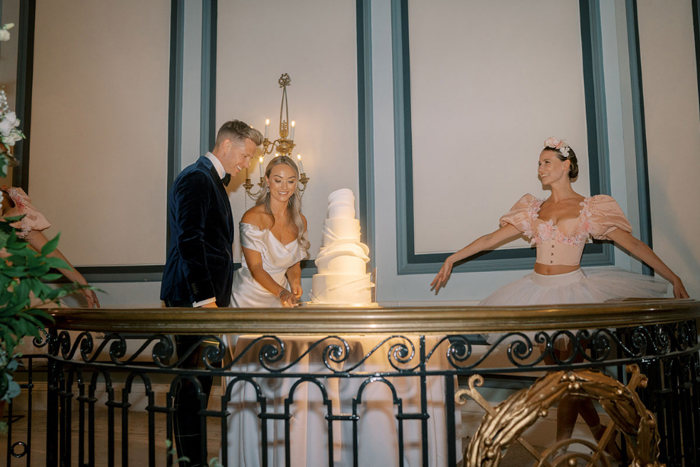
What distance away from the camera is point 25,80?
17.9 feet

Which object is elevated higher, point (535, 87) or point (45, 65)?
point (45, 65)

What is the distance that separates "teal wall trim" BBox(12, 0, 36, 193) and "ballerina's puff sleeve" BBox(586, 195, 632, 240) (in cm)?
501

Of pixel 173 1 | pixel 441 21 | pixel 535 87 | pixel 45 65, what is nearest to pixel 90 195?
pixel 45 65

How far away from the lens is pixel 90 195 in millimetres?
5309

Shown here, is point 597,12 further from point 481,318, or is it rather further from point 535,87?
point 481,318

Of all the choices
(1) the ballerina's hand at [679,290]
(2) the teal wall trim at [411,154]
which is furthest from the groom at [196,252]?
(1) the ballerina's hand at [679,290]

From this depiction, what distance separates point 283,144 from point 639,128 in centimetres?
267

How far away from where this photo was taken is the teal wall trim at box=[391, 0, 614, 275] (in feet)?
13.1

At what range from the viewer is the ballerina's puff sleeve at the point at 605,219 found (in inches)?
131

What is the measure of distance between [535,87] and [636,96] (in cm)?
73

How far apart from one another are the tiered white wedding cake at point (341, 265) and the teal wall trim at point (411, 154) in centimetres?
151

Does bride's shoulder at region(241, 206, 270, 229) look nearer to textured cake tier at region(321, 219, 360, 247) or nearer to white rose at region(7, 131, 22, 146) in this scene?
textured cake tier at region(321, 219, 360, 247)

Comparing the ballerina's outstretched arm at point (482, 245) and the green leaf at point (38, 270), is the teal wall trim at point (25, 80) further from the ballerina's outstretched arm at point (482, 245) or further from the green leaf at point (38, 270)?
the green leaf at point (38, 270)

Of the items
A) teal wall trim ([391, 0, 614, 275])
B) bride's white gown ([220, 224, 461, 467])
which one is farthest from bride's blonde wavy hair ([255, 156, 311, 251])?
bride's white gown ([220, 224, 461, 467])
